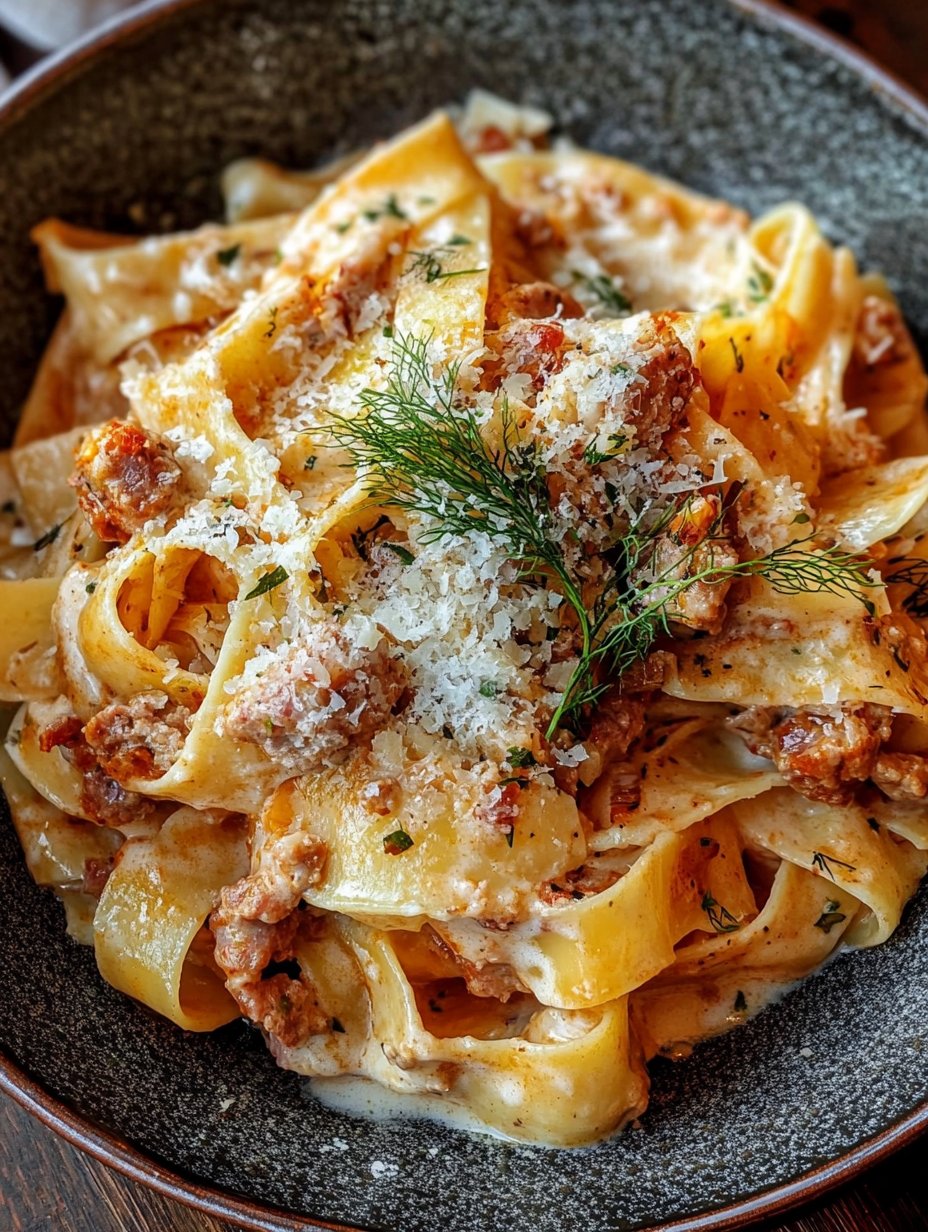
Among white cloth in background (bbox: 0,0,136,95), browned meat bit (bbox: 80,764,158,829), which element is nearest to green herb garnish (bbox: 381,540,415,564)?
browned meat bit (bbox: 80,764,158,829)

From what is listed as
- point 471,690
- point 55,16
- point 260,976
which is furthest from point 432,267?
point 55,16

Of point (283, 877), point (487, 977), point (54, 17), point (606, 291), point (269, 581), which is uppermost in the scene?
point (54, 17)

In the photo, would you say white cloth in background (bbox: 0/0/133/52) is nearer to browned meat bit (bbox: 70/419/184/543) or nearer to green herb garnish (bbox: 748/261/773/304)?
browned meat bit (bbox: 70/419/184/543)

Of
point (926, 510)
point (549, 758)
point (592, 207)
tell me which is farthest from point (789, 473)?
point (592, 207)

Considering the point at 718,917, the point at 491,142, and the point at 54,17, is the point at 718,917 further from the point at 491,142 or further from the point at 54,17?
the point at 54,17

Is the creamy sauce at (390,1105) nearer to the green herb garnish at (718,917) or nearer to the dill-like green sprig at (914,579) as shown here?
the green herb garnish at (718,917)

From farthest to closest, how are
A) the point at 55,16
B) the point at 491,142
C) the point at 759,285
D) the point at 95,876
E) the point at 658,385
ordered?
the point at 55,16 → the point at 491,142 → the point at 759,285 → the point at 95,876 → the point at 658,385

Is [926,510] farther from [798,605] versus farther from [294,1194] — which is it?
[294,1194]
